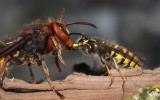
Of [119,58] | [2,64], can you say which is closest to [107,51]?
[119,58]

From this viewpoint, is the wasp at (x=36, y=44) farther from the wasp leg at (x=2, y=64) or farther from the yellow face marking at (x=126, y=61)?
the yellow face marking at (x=126, y=61)

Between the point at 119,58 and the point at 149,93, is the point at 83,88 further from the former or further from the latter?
the point at 119,58

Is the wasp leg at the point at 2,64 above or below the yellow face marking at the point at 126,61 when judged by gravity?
above

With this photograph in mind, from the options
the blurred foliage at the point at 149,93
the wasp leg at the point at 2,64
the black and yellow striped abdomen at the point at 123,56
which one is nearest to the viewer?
the blurred foliage at the point at 149,93

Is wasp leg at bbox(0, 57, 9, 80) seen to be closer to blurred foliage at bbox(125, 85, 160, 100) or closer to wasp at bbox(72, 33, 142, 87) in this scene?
wasp at bbox(72, 33, 142, 87)

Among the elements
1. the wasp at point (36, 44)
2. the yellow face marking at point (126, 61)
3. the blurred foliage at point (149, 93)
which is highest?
the wasp at point (36, 44)

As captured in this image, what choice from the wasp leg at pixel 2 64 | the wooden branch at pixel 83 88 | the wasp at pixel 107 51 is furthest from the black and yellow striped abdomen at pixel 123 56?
the wasp leg at pixel 2 64
